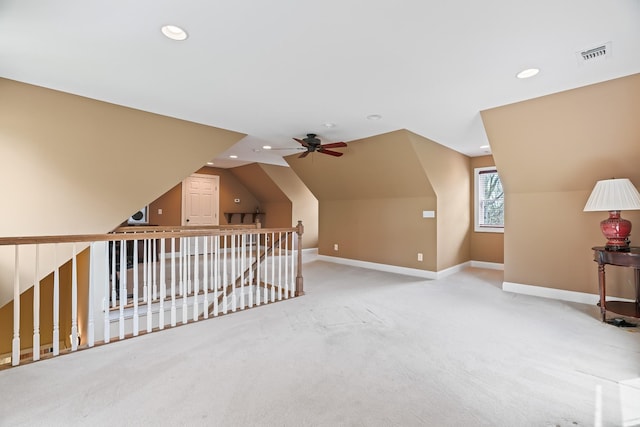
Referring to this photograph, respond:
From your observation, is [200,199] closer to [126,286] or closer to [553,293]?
[126,286]

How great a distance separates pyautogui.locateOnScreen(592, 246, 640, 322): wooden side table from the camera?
114 inches

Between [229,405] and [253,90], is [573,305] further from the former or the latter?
[253,90]

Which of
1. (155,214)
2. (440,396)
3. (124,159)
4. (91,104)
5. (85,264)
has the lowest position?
(440,396)

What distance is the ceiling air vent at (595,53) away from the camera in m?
2.27

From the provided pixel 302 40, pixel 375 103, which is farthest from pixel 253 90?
pixel 375 103

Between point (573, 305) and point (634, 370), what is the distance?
68.9 inches

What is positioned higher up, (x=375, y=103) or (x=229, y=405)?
(x=375, y=103)

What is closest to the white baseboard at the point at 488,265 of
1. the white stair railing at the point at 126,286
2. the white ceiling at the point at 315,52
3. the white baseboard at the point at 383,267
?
the white baseboard at the point at 383,267

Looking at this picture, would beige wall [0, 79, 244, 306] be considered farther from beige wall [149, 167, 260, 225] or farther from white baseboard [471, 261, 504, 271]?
white baseboard [471, 261, 504, 271]

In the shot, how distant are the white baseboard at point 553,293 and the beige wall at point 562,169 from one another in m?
0.06

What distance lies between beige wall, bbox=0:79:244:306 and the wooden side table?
524cm

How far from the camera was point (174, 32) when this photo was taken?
210cm

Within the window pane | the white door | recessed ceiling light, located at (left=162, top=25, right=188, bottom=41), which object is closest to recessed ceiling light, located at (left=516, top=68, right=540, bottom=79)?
recessed ceiling light, located at (left=162, top=25, right=188, bottom=41)

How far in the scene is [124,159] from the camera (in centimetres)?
362
